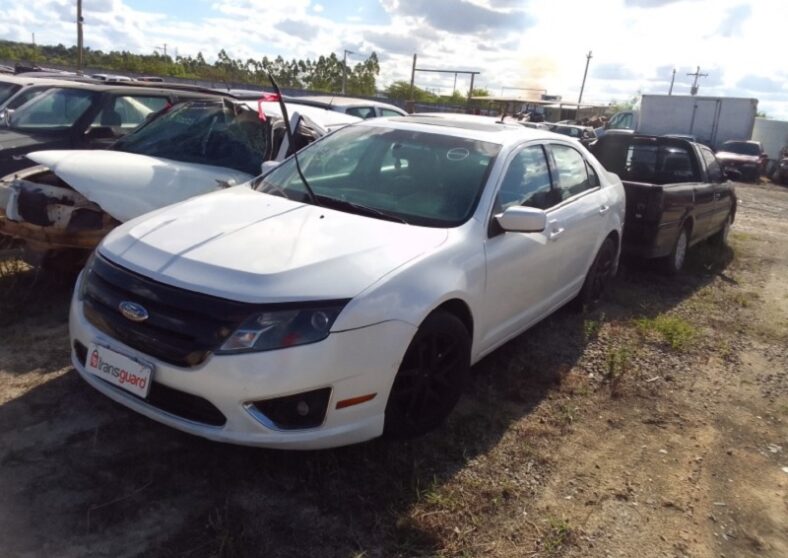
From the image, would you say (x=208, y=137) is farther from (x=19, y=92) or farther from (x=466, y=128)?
(x=19, y=92)

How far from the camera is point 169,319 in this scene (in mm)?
2756

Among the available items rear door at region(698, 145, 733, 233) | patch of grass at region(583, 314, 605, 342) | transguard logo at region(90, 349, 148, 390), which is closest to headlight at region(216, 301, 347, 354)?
transguard logo at region(90, 349, 148, 390)

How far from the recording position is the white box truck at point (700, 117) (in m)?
26.8

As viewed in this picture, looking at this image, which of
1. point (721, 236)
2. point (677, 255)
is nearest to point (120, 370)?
point (677, 255)

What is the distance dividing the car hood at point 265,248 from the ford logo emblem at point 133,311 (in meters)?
0.14

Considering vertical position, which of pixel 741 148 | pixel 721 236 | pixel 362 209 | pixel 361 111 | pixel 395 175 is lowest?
pixel 721 236

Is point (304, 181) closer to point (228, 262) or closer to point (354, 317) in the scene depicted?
point (228, 262)

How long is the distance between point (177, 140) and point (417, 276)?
3504 millimetres

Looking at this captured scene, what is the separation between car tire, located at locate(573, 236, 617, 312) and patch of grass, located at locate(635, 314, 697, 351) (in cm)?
42

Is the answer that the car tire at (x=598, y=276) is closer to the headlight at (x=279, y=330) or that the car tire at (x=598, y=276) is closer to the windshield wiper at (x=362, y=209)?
the windshield wiper at (x=362, y=209)

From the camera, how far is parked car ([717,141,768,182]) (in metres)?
23.3

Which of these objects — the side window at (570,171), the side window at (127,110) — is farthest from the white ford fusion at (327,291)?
the side window at (127,110)

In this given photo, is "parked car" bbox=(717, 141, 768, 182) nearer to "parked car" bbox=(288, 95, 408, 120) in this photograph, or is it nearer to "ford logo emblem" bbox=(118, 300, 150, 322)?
"parked car" bbox=(288, 95, 408, 120)

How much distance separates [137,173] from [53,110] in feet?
9.40
